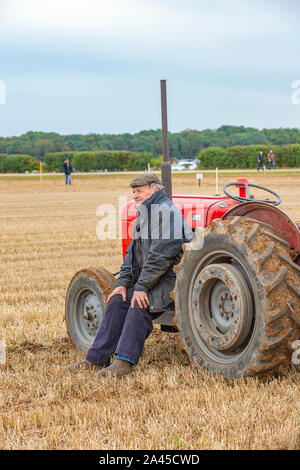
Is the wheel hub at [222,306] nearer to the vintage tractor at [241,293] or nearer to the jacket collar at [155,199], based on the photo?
the vintage tractor at [241,293]

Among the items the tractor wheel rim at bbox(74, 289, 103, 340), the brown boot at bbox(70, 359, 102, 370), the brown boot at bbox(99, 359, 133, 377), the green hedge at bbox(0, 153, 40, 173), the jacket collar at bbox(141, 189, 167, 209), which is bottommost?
the brown boot at bbox(70, 359, 102, 370)

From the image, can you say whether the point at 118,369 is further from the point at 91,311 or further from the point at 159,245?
the point at 91,311

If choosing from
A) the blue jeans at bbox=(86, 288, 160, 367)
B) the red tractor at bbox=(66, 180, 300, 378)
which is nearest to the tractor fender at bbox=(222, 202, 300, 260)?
the red tractor at bbox=(66, 180, 300, 378)

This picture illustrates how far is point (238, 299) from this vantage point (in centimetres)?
361

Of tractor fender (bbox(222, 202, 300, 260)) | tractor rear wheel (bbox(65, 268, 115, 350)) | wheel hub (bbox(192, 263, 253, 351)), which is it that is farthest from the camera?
tractor rear wheel (bbox(65, 268, 115, 350))

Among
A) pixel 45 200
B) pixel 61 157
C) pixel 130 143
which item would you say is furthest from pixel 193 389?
pixel 130 143

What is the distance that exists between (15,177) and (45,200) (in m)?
23.7

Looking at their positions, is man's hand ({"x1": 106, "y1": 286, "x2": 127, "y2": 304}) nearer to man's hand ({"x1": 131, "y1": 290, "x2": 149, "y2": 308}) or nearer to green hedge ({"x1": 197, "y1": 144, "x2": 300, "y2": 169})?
man's hand ({"x1": 131, "y1": 290, "x2": 149, "y2": 308})

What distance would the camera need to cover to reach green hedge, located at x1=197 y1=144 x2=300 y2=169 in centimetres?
5069

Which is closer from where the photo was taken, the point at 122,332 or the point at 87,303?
the point at 122,332

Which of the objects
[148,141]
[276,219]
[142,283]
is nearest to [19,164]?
[148,141]

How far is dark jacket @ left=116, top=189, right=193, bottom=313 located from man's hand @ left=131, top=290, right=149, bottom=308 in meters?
0.03

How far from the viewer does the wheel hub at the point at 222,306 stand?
3.61 meters

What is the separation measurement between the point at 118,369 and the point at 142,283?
58 centimetres
